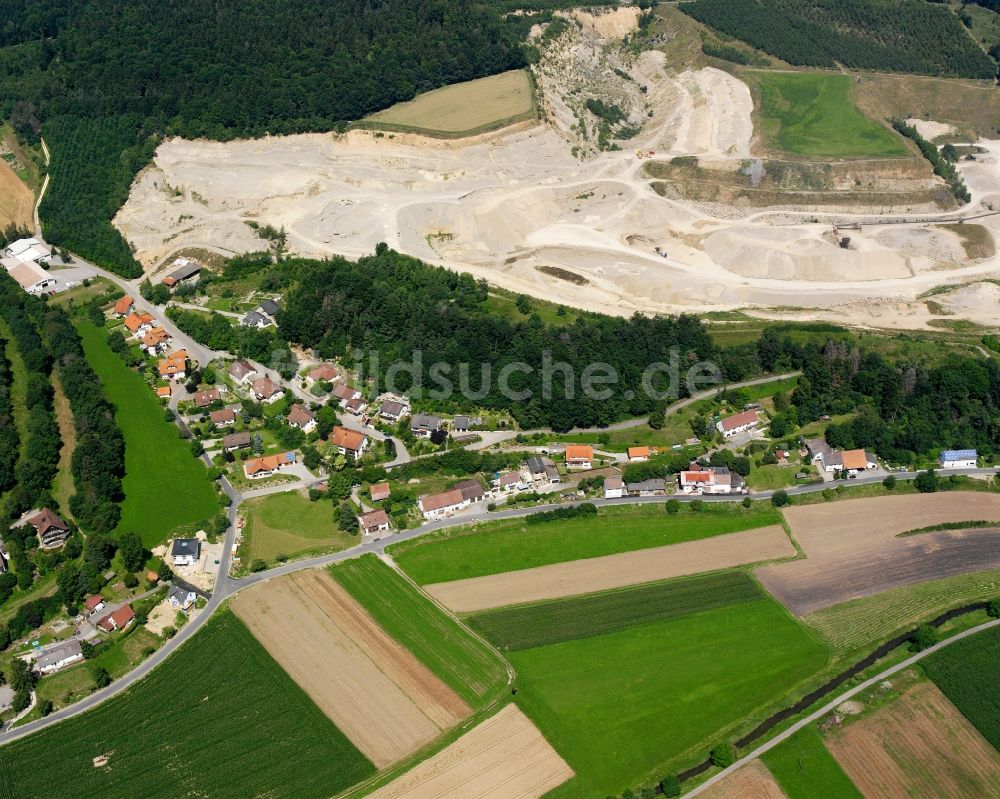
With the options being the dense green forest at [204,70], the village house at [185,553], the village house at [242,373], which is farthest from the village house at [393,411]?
the dense green forest at [204,70]

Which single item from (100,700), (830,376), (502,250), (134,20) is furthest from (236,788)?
(134,20)

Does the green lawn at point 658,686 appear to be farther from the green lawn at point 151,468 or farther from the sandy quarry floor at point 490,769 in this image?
the green lawn at point 151,468

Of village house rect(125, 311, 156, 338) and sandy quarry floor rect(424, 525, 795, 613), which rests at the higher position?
village house rect(125, 311, 156, 338)

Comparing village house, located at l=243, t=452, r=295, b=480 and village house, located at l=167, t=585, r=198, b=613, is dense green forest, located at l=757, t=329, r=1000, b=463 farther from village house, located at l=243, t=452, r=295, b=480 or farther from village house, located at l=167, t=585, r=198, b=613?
village house, located at l=167, t=585, r=198, b=613

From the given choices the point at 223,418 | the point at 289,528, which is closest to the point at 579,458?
the point at 289,528

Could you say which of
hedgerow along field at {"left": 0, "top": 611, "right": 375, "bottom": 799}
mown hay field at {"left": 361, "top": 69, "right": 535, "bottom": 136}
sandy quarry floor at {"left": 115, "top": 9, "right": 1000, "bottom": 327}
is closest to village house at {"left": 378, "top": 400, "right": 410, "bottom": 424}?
sandy quarry floor at {"left": 115, "top": 9, "right": 1000, "bottom": 327}

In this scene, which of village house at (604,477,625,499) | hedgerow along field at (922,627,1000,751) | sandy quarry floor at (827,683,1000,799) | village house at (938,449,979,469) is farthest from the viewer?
village house at (938,449,979,469)
